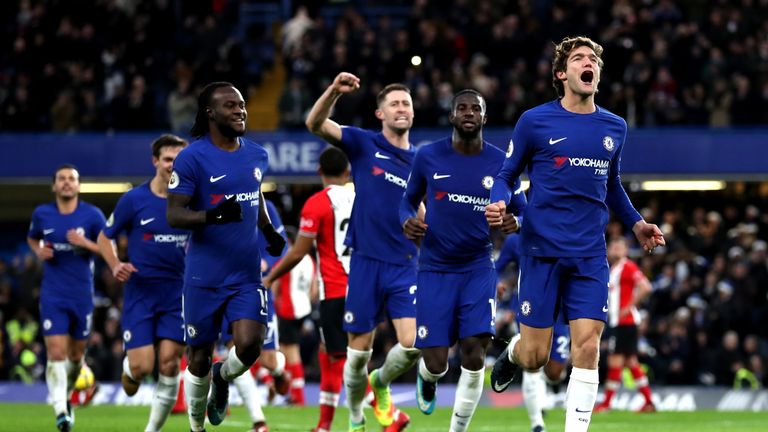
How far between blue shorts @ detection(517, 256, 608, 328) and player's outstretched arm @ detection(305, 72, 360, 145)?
1.93m

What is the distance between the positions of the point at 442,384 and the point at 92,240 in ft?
30.0

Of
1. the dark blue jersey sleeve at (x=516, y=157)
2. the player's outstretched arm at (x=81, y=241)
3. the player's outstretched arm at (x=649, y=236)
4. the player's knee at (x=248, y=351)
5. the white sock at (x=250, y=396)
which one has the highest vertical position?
the dark blue jersey sleeve at (x=516, y=157)

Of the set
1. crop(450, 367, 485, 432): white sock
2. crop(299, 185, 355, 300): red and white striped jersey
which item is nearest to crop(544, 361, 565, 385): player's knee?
crop(299, 185, 355, 300): red and white striped jersey

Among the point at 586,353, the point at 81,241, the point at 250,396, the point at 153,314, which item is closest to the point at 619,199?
the point at 586,353

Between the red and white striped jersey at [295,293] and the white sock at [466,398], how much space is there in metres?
8.55

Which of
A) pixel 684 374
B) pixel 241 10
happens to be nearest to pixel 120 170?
pixel 241 10

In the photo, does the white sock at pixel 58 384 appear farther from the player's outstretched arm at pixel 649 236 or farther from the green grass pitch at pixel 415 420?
the player's outstretched arm at pixel 649 236

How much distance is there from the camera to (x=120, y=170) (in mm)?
27281

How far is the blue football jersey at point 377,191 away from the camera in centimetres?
1161

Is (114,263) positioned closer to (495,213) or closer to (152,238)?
(152,238)

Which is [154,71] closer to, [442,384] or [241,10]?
[241,10]

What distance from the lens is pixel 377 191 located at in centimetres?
1162

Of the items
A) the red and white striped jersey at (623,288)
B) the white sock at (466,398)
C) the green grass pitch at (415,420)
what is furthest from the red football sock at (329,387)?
the red and white striped jersey at (623,288)

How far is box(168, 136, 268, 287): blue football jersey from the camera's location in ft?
33.0
